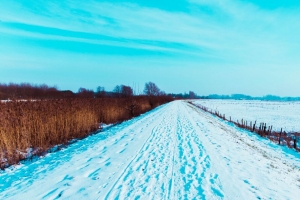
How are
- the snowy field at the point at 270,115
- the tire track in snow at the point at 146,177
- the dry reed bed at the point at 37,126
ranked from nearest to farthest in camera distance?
the tire track in snow at the point at 146,177
the dry reed bed at the point at 37,126
the snowy field at the point at 270,115

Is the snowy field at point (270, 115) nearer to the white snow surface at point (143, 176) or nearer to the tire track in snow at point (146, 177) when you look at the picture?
the white snow surface at point (143, 176)

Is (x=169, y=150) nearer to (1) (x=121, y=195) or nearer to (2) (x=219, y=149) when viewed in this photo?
(2) (x=219, y=149)

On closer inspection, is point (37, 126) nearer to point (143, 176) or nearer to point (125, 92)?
point (143, 176)

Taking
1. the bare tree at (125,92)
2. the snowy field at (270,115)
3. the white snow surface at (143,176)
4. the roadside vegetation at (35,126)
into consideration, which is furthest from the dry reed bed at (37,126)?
the snowy field at (270,115)

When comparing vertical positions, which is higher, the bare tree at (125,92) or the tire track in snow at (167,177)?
the bare tree at (125,92)

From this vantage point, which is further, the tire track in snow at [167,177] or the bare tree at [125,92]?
the bare tree at [125,92]

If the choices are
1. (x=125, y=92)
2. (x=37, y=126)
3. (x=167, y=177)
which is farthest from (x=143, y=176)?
(x=125, y=92)

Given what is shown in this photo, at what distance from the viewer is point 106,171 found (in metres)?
5.33

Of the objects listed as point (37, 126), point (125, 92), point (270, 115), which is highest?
point (125, 92)

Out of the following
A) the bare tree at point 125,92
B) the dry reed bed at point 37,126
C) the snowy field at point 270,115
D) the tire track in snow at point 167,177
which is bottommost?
the snowy field at point 270,115

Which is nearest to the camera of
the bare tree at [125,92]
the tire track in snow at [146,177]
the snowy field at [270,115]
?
the tire track in snow at [146,177]

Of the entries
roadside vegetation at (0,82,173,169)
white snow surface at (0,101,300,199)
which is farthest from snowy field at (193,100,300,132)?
roadside vegetation at (0,82,173,169)

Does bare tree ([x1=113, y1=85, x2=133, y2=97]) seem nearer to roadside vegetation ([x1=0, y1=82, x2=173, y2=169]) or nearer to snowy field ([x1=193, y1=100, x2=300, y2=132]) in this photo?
roadside vegetation ([x1=0, y1=82, x2=173, y2=169])

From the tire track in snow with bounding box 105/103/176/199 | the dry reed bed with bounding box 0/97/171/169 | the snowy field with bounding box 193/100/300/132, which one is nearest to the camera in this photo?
the tire track in snow with bounding box 105/103/176/199
